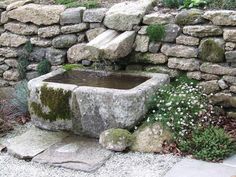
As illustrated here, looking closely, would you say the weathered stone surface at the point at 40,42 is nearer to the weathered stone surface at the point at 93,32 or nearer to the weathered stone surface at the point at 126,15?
the weathered stone surface at the point at 93,32

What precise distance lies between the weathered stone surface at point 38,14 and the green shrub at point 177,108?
6.61ft

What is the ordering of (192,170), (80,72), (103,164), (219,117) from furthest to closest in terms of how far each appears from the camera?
(80,72) < (219,117) < (103,164) < (192,170)

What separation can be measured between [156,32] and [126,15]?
1.49 feet

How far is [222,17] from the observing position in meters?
5.02

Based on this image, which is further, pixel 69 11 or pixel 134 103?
pixel 69 11

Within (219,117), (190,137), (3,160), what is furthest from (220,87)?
(3,160)

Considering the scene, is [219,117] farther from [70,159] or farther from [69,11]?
[69,11]

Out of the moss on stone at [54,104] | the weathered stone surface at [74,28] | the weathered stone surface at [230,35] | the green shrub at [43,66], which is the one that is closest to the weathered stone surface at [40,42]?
the green shrub at [43,66]

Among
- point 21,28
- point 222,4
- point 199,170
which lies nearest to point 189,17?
point 222,4

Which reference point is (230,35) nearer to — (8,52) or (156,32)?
(156,32)

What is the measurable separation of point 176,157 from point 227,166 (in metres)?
0.52

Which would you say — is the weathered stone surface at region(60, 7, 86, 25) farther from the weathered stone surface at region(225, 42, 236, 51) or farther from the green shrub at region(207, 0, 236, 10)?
the weathered stone surface at region(225, 42, 236, 51)

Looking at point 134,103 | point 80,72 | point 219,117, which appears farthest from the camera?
point 80,72

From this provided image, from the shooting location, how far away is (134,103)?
4.81 metres
